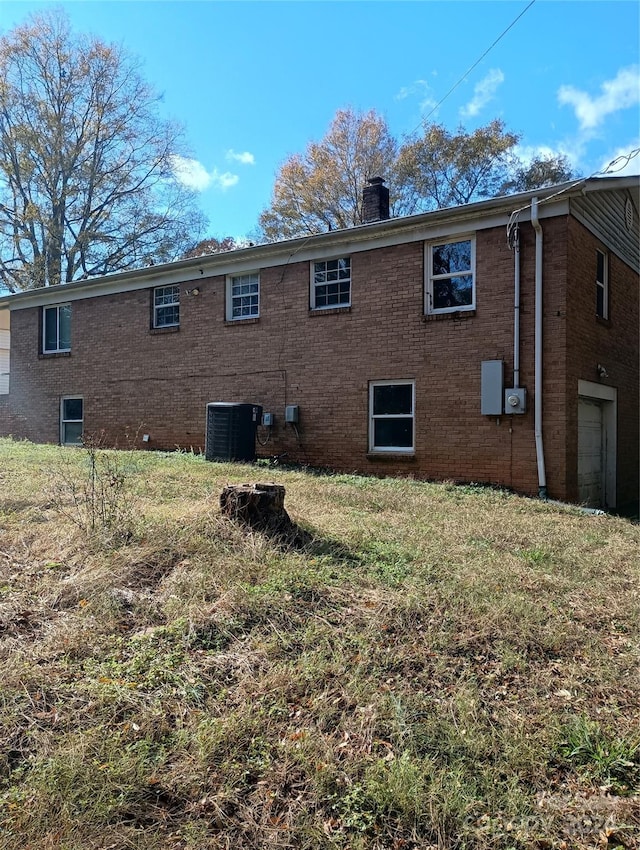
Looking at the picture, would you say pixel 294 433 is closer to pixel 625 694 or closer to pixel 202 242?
pixel 625 694

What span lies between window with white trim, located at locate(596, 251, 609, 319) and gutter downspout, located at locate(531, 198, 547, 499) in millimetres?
2227


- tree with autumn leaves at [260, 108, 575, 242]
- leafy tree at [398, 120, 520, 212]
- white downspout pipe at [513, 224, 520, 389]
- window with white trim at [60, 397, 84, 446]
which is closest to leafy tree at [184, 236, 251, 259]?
tree with autumn leaves at [260, 108, 575, 242]

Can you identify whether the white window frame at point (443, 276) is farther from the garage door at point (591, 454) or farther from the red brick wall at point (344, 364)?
the garage door at point (591, 454)

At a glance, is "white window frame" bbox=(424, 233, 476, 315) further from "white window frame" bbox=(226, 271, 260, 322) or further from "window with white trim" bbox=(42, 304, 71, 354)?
"window with white trim" bbox=(42, 304, 71, 354)

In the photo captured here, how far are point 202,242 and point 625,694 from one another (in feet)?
96.5

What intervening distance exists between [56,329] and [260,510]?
1340cm

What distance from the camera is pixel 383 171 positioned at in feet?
89.9

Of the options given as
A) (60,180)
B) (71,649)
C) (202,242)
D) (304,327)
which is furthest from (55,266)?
(71,649)

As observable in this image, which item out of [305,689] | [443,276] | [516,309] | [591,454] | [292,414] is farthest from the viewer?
[292,414]

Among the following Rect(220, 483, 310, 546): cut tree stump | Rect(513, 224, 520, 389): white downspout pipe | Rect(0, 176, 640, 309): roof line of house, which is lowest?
Rect(220, 483, 310, 546): cut tree stump

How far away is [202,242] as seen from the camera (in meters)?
29.5

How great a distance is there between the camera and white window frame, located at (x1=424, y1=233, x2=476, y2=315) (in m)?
10.2

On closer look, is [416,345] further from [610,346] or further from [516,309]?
[610,346]

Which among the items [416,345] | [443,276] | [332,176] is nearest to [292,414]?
[416,345]
